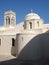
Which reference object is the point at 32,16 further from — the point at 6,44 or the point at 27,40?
the point at 6,44

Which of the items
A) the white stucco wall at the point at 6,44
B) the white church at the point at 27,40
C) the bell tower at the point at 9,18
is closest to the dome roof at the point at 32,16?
the white church at the point at 27,40

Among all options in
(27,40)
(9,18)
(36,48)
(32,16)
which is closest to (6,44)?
(27,40)

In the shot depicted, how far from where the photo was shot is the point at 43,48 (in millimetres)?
22391

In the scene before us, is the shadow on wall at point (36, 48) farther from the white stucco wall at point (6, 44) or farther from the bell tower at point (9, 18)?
the bell tower at point (9, 18)

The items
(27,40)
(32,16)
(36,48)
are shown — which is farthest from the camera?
(32,16)

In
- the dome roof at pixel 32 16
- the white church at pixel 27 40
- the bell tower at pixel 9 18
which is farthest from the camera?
the bell tower at pixel 9 18

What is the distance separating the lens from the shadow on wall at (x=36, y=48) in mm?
22095

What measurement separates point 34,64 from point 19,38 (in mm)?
6836

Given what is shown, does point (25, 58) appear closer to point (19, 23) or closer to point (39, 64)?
point (39, 64)

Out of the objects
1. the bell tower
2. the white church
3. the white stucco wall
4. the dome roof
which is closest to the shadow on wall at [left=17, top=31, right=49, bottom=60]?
the white church

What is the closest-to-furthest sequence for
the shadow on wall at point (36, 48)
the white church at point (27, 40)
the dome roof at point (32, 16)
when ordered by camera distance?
1. the shadow on wall at point (36, 48)
2. the white church at point (27, 40)
3. the dome roof at point (32, 16)

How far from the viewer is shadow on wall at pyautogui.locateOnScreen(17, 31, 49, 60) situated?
72.5ft

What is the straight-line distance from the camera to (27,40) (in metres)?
23.7

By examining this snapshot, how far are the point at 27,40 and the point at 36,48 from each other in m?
1.82
